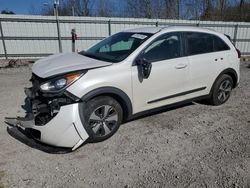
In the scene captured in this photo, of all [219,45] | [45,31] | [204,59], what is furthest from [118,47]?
[45,31]

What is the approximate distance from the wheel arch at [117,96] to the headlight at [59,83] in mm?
283

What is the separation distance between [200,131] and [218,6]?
1985cm

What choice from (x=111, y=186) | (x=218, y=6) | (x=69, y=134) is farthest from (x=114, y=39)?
(x=218, y=6)

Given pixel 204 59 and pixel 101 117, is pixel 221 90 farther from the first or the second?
pixel 101 117

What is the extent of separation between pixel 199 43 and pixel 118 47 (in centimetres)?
156

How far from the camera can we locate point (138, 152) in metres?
3.23

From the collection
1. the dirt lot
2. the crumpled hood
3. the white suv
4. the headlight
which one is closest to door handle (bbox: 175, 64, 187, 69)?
the white suv

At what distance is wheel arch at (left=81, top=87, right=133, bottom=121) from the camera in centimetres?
315

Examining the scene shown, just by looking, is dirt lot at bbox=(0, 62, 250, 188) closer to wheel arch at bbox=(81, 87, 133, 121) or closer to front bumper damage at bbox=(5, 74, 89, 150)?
front bumper damage at bbox=(5, 74, 89, 150)

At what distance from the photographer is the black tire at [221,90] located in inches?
185

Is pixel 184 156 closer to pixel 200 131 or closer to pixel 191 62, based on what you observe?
pixel 200 131

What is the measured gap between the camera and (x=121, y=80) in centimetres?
341

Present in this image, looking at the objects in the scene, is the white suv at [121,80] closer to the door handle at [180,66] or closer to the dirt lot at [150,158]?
the door handle at [180,66]

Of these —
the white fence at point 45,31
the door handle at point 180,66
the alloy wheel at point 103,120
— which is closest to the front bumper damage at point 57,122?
the alloy wheel at point 103,120
